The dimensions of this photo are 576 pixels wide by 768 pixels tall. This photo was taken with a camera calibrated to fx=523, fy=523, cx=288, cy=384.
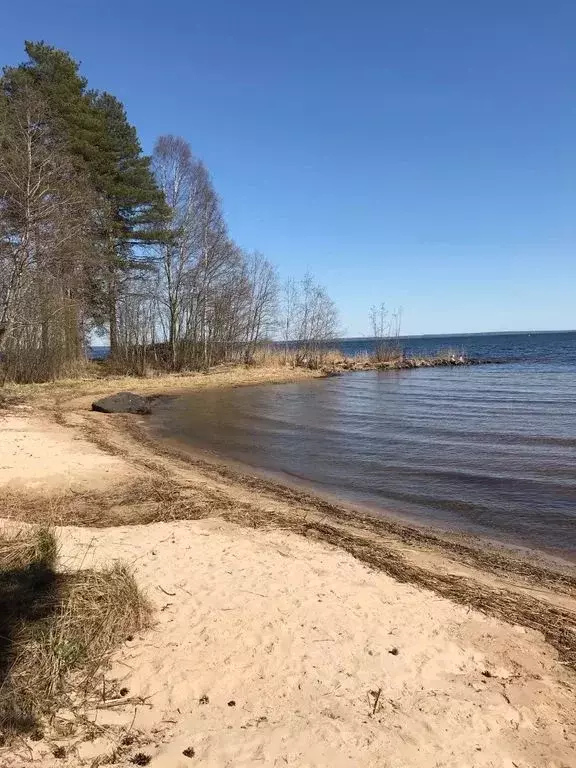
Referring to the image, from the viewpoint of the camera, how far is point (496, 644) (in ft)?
13.7

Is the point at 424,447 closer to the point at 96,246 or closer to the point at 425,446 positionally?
the point at 425,446

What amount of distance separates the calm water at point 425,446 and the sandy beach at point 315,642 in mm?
1496

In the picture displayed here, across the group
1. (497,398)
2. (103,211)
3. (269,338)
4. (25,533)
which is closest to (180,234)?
(103,211)

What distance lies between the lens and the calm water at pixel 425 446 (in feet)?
27.6

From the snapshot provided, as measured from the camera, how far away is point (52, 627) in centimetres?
370

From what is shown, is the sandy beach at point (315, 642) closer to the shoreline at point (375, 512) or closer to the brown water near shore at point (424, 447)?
the shoreline at point (375, 512)

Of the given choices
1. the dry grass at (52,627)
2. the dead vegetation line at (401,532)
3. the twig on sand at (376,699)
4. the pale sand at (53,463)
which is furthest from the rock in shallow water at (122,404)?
the twig on sand at (376,699)

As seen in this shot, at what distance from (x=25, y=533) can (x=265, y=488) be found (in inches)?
182

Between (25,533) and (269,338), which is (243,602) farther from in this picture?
(269,338)

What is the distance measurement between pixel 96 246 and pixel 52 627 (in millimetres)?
26738

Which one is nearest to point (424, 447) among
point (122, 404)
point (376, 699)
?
point (376, 699)

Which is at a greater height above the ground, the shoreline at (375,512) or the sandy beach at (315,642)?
the sandy beach at (315,642)

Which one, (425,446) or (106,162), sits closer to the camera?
(425,446)

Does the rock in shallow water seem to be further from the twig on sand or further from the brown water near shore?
the twig on sand
